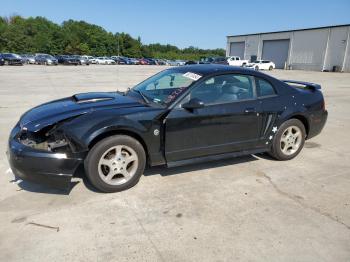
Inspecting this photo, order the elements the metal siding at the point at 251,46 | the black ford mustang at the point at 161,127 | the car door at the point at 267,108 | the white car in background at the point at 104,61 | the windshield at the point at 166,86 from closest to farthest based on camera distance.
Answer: the black ford mustang at the point at 161,127 < the windshield at the point at 166,86 < the car door at the point at 267,108 < the metal siding at the point at 251,46 < the white car in background at the point at 104,61

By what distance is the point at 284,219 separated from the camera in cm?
327

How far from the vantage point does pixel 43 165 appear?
3340 millimetres

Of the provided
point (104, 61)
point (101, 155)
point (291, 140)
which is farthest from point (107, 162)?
point (104, 61)

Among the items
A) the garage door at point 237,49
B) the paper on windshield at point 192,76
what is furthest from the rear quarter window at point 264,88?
the garage door at point 237,49

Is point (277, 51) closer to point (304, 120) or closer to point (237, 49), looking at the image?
point (237, 49)

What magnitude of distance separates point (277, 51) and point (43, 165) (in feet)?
185

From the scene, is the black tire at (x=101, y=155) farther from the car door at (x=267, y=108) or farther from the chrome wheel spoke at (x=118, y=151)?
the car door at (x=267, y=108)

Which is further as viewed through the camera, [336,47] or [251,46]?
[251,46]

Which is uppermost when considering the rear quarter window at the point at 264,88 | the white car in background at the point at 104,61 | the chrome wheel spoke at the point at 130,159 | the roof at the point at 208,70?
the roof at the point at 208,70

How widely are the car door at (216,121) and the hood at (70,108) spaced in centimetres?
61

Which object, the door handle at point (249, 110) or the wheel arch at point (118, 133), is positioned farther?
the door handle at point (249, 110)

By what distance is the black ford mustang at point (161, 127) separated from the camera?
3.44 m

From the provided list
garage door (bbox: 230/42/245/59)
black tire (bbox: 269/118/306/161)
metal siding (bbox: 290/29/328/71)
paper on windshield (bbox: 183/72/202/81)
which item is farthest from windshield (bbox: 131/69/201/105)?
garage door (bbox: 230/42/245/59)

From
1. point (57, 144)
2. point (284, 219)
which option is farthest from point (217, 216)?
point (57, 144)
